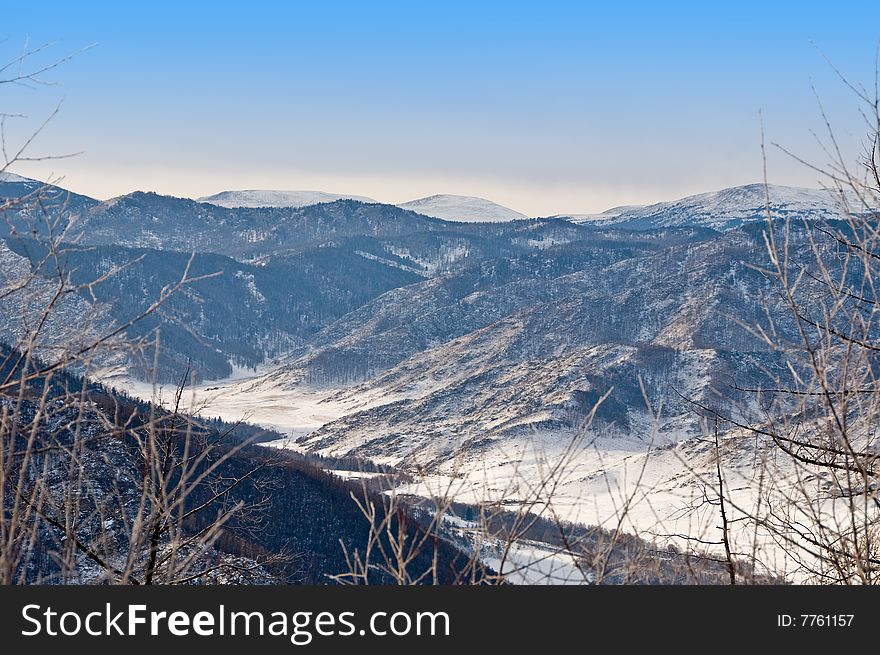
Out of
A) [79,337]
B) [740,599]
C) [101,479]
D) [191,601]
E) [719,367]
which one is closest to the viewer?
[191,601]

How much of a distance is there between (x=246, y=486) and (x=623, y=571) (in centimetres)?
8380

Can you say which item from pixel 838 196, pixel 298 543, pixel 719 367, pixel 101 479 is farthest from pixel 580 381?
pixel 838 196

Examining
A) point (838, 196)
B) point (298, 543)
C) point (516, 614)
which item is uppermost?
point (838, 196)

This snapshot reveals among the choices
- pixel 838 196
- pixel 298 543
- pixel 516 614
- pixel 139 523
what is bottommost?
pixel 298 543

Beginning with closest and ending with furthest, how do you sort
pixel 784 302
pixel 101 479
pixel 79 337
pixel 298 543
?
pixel 79 337 < pixel 784 302 < pixel 101 479 < pixel 298 543

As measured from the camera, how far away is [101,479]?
56219mm

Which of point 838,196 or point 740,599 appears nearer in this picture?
point 740,599

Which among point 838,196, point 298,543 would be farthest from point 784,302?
point 298,543

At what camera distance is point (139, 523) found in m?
6.12

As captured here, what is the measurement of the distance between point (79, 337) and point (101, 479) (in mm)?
53645

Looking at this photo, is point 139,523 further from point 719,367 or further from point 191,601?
point 719,367

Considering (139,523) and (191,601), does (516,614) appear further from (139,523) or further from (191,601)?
(139,523)

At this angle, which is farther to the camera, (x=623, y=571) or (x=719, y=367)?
(x=719, y=367)

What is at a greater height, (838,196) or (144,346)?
(838,196)
